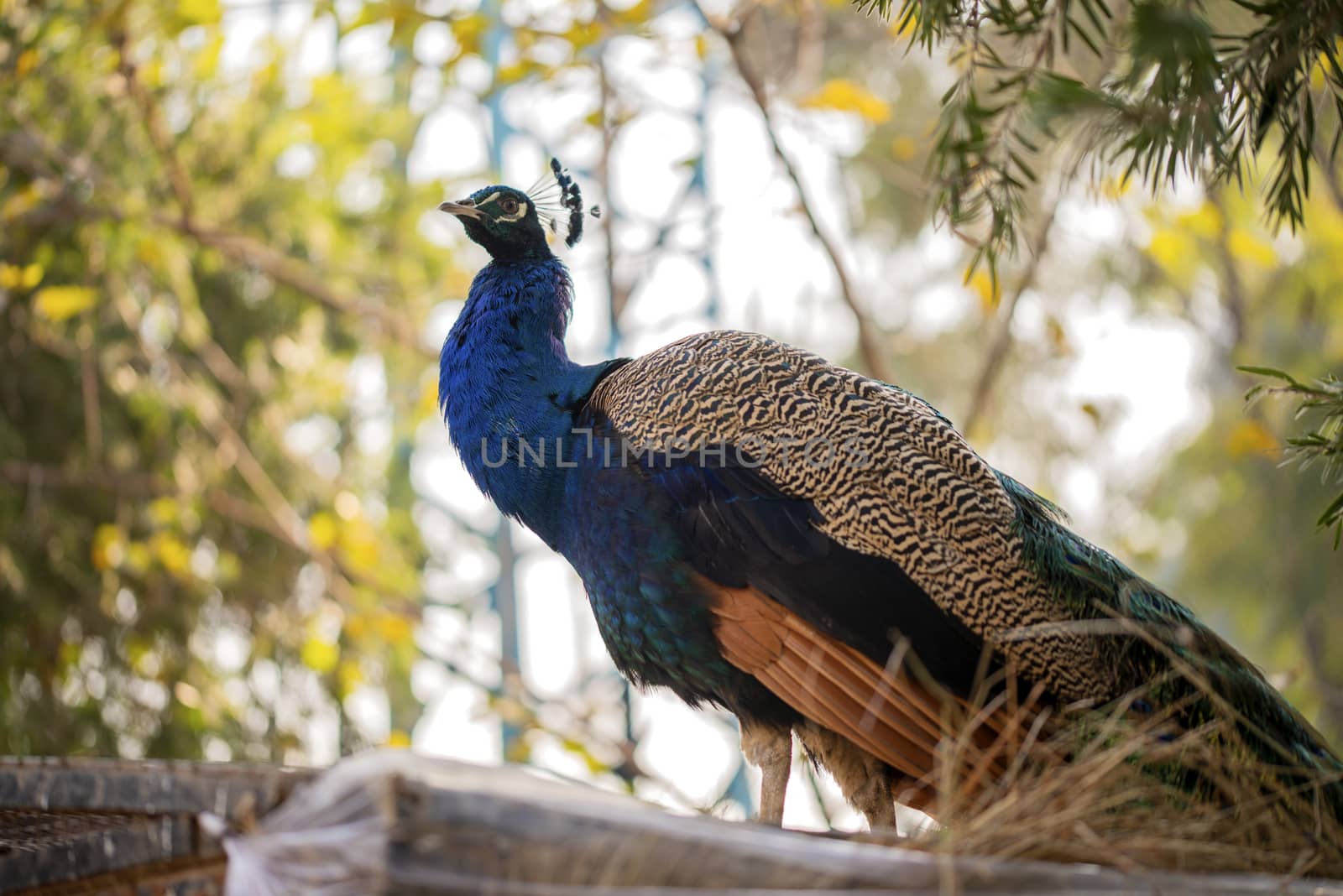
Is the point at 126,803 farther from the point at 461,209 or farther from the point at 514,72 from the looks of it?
the point at 514,72

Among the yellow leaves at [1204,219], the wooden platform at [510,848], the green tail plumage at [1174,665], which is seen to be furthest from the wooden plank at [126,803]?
the yellow leaves at [1204,219]

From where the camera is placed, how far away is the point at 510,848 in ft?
5.24

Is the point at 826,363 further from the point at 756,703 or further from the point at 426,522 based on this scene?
the point at 426,522

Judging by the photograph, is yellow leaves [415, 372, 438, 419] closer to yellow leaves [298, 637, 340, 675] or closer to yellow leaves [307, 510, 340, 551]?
yellow leaves [307, 510, 340, 551]

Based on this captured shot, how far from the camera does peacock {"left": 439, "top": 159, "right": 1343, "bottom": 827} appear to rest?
274 cm

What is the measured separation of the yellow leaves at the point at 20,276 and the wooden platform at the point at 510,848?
11.9ft

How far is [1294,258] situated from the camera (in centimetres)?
873

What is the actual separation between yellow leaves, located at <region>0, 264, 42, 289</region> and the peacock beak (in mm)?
2199

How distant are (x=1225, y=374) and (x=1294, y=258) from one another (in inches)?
113

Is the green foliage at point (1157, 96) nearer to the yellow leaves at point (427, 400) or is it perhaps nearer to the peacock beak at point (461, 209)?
the peacock beak at point (461, 209)

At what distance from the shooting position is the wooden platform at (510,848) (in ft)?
5.10

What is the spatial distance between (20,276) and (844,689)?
3836 mm

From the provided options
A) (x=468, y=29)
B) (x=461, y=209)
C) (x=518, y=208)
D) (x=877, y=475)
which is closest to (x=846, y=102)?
(x=468, y=29)

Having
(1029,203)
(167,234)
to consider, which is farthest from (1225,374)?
(167,234)
